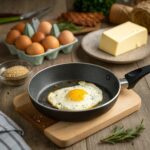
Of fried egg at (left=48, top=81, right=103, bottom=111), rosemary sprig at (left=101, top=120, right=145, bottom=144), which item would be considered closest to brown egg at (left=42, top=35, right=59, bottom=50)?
fried egg at (left=48, top=81, right=103, bottom=111)

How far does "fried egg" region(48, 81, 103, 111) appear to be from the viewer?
3.46 ft

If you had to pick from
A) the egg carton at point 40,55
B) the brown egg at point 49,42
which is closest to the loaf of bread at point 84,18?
the egg carton at point 40,55

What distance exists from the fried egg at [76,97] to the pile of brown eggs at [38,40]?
0.97 feet

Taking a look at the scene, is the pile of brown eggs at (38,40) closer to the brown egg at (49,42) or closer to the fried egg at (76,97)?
the brown egg at (49,42)

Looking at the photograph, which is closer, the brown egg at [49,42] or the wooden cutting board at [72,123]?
the wooden cutting board at [72,123]

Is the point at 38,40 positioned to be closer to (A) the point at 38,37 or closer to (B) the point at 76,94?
(A) the point at 38,37

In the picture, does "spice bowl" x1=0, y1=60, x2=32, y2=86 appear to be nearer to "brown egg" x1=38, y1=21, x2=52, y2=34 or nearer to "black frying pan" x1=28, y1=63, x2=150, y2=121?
"black frying pan" x1=28, y1=63, x2=150, y2=121

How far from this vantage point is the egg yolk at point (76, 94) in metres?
1.07

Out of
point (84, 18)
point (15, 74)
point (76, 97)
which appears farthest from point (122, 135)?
point (84, 18)

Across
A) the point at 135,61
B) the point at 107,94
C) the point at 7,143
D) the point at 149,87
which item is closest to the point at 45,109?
the point at 7,143

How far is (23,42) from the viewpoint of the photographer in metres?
1.39

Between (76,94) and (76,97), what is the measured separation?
0.01 meters

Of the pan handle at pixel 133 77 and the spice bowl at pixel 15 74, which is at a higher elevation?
the pan handle at pixel 133 77

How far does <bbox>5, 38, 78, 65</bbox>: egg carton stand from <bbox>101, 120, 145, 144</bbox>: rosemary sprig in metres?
Answer: 0.51
